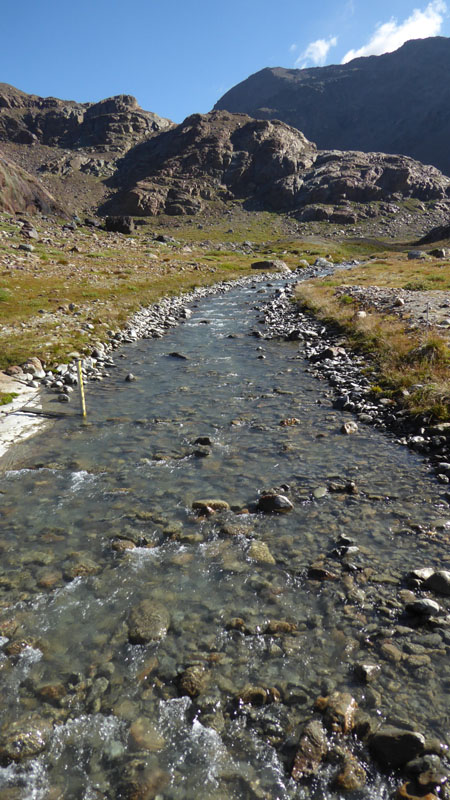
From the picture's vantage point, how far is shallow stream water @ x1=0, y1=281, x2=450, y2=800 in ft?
14.9

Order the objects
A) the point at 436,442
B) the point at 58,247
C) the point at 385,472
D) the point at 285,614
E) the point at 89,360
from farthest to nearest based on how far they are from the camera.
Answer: the point at 58,247 < the point at 89,360 < the point at 436,442 < the point at 385,472 < the point at 285,614

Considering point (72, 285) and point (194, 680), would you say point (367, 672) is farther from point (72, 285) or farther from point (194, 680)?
point (72, 285)

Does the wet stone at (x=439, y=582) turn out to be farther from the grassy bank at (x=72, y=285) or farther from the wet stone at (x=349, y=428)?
the grassy bank at (x=72, y=285)

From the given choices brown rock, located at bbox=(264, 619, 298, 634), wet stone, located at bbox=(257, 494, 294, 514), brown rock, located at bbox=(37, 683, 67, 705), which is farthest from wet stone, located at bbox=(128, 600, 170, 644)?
wet stone, located at bbox=(257, 494, 294, 514)

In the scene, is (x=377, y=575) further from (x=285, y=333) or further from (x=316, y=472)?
(x=285, y=333)

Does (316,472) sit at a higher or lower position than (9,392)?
lower

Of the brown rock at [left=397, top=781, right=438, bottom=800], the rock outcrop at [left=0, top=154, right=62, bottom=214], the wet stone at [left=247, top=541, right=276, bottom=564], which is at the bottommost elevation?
the brown rock at [left=397, top=781, right=438, bottom=800]

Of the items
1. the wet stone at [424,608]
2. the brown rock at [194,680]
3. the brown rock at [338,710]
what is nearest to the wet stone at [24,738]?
the brown rock at [194,680]

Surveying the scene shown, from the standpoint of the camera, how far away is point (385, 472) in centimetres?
1039

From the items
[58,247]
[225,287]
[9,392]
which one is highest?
[58,247]

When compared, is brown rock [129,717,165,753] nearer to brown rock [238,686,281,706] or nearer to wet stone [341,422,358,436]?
brown rock [238,686,281,706]

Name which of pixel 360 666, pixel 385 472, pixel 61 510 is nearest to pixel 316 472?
pixel 385 472

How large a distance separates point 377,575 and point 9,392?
14.0 meters

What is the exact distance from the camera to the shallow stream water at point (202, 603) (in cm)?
453
